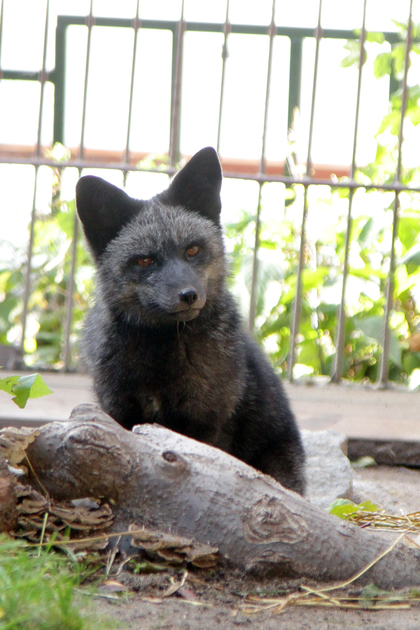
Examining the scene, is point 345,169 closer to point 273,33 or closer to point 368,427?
point 273,33

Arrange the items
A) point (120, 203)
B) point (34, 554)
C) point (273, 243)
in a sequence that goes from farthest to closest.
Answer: point (273, 243)
point (120, 203)
point (34, 554)

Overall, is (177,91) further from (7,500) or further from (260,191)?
(7,500)

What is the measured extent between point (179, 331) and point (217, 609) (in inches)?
50.4

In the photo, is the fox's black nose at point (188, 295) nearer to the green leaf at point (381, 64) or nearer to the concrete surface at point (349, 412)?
the concrete surface at point (349, 412)

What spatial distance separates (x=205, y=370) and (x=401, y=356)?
4.18 m

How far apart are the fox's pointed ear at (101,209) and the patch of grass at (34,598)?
1586mm

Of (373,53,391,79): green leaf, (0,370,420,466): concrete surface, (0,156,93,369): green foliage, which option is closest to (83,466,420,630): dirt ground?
(0,370,420,466): concrete surface

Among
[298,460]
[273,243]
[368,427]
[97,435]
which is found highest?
[273,243]

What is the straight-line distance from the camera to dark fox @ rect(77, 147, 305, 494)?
8.66 feet

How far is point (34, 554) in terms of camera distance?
1.82 meters

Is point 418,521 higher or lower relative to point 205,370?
lower

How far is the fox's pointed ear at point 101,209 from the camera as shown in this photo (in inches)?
111

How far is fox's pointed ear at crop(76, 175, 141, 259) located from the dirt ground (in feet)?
5.23

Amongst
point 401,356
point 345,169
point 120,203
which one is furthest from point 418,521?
point 345,169
